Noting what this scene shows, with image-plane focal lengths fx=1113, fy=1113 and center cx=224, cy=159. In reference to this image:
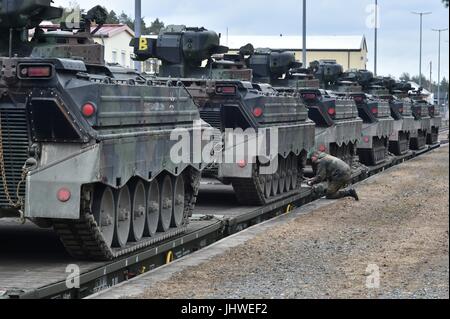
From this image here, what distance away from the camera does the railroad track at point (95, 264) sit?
10.2 m

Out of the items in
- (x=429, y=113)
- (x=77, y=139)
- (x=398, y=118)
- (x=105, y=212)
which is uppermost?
(x=77, y=139)

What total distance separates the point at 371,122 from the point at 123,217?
Answer: 19950mm

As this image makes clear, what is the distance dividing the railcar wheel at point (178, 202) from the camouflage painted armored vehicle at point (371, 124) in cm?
1578

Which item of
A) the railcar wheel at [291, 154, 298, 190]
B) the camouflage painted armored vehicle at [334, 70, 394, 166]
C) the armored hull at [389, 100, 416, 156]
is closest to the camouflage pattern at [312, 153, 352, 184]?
the railcar wheel at [291, 154, 298, 190]

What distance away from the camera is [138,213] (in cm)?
1319

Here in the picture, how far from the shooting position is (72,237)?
38.0ft

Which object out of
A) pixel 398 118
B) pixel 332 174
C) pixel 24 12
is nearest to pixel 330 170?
pixel 332 174

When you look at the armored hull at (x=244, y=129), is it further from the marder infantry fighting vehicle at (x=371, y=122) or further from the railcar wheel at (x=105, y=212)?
the marder infantry fighting vehicle at (x=371, y=122)

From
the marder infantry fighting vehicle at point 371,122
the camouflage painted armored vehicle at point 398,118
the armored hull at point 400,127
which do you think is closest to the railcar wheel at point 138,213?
the marder infantry fighting vehicle at point 371,122

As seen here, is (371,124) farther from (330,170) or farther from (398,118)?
(330,170)

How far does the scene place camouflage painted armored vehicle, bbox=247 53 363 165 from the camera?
25172mm

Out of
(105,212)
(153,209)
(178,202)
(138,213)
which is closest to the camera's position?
(105,212)

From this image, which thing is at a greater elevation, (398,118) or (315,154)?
(315,154)

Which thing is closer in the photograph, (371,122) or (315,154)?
(315,154)
